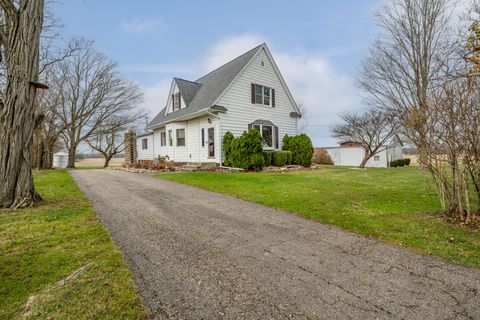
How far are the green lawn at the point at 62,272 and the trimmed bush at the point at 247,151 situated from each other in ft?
30.2

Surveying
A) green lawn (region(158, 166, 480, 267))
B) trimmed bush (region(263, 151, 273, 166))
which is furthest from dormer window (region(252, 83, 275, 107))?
green lawn (region(158, 166, 480, 267))

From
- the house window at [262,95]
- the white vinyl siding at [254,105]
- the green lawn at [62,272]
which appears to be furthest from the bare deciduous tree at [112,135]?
the green lawn at [62,272]

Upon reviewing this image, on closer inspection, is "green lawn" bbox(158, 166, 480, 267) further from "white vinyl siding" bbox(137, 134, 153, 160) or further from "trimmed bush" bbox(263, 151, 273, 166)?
"white vinyl siding" bbox(137, 134, 153, 160)

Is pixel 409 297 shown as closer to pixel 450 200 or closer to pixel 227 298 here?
pixel 227 298

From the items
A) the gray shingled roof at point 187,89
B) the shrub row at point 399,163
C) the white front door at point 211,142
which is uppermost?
the gray shingled roof at point 187,89

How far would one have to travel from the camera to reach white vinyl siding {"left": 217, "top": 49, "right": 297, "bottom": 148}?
49.1 ft

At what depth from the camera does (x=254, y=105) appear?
16219 millimetres

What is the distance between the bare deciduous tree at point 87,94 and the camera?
22.9 m

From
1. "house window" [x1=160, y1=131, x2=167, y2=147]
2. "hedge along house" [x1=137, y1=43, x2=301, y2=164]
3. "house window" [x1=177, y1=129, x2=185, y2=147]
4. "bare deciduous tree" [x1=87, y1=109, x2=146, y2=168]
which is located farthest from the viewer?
"bare deciduous tree" [x1=87, y1=109, x2=146, y2=168]

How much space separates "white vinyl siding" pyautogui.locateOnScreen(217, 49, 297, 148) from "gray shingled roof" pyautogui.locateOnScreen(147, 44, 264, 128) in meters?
0.47

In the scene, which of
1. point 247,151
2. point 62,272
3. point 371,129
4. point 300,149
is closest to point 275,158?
point 300,149

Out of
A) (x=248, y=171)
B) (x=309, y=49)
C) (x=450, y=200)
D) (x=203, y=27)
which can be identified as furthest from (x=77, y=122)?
(x=450, y=200)

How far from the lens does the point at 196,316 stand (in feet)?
6.62

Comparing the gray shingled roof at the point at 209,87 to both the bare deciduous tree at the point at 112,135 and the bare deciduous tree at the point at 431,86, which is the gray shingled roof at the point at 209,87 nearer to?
the bare deciduous tree at the point at 431,86
